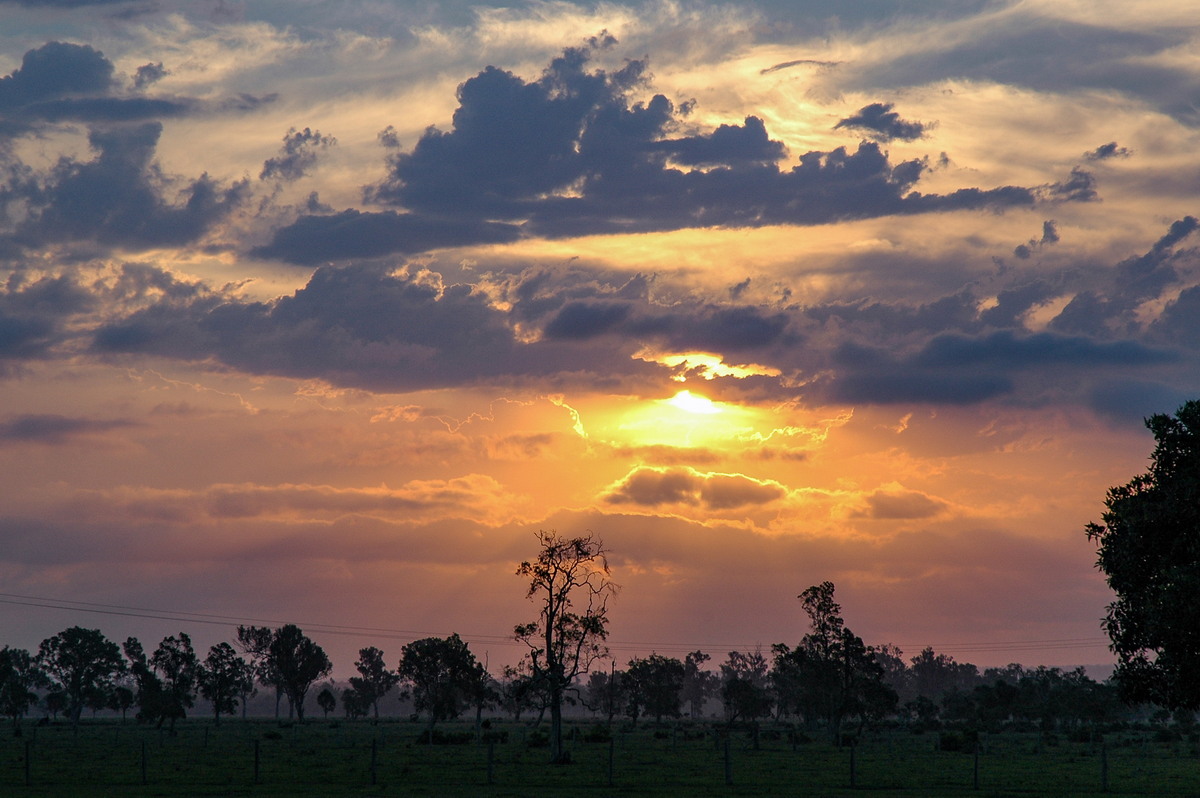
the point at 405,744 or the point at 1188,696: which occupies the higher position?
the point at 1188,696

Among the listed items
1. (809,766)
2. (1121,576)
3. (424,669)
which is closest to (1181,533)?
(1121,576)

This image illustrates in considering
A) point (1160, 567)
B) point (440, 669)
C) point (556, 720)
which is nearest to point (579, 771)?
point (556, 720)

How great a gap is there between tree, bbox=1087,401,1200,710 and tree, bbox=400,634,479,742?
141746mm

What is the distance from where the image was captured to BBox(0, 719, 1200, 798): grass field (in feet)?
191

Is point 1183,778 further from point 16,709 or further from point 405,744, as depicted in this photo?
point 16,709

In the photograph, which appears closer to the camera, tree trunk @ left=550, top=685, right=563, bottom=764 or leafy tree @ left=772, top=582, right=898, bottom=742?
tree trunk @ left=550, top=685, right=563, bottom=764

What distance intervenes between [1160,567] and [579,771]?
1694 inches

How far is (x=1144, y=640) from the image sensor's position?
41.0 metres

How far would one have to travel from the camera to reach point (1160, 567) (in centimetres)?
3966

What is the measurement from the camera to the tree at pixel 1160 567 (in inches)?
1494

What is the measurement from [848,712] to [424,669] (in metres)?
73.7

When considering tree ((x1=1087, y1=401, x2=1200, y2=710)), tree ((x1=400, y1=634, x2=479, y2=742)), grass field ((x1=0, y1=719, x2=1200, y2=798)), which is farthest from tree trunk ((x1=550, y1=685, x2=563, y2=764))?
tree ((x1=400, y1=634, x2=479, y2=742))

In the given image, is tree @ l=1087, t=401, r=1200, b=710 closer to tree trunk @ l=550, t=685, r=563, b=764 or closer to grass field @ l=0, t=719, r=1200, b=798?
grass field @ l=0, t=719, r=1200, b=798

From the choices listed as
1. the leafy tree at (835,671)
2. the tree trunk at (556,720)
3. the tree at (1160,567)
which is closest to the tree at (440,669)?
the leafy tree at (835,671)
